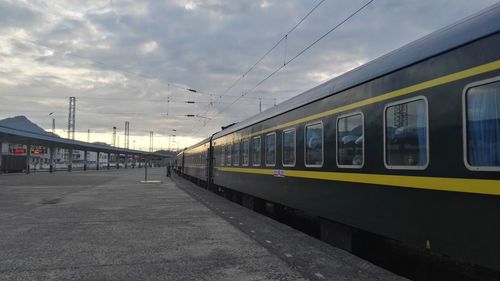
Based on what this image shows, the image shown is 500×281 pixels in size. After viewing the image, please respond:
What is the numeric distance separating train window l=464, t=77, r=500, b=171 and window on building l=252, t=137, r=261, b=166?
8.14 meters

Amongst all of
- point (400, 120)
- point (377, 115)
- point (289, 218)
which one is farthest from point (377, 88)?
point (289, 218)

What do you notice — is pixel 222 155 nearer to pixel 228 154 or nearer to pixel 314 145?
pixel 228 154

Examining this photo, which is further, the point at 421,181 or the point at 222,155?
the point at 222,155

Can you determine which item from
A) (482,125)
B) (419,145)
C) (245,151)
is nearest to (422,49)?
(419,145)

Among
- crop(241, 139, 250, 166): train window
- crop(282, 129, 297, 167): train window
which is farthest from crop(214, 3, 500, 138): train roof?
crop(241, 139, 250, 166): train window

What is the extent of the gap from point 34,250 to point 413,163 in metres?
6.34

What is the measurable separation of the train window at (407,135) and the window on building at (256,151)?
673cm

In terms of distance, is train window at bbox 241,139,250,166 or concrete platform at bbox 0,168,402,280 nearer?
concrete platform at bbox 0,168,402,280

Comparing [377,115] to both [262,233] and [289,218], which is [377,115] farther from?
[289,218]

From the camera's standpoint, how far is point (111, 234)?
9625 mm

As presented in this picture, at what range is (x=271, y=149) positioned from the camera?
11.3m

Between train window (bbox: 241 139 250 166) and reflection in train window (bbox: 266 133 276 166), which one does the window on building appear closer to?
train window (bbox: 241 139 250 166)

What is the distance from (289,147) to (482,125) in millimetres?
5657

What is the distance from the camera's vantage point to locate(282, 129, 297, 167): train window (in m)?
9.56
